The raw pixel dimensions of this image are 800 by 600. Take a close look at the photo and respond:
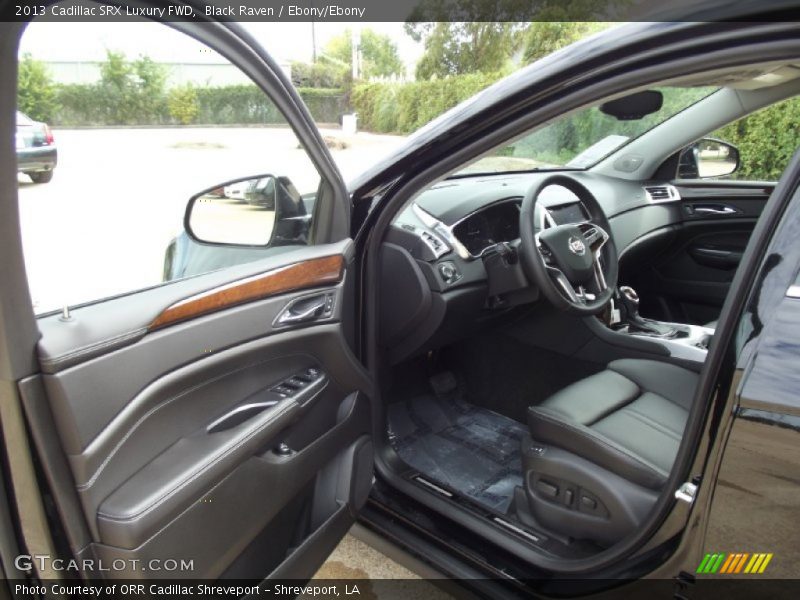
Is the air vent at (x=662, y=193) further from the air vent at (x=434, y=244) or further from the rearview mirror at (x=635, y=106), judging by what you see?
the air vent at (x=434, y=244)

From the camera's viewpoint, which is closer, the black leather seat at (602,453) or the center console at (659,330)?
the black leather seat at (602,453)

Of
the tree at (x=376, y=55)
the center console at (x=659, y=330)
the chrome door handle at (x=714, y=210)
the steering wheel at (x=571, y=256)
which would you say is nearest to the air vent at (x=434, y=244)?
the steering wheel at (x=571, y=256)

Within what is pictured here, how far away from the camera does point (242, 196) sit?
4.91 feet

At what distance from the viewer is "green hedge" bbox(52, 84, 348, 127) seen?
100 centimetres

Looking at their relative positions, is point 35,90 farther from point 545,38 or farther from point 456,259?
point 545,38

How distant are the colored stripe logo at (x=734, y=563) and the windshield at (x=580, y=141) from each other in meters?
1.77

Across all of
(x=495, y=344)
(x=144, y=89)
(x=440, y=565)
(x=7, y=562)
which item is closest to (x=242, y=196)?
(x=144, y=89)

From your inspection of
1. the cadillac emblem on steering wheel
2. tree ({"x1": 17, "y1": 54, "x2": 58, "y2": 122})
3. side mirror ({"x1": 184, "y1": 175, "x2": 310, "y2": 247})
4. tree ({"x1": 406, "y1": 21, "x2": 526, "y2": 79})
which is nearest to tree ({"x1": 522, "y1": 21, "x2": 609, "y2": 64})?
tree ({"x1": 406, "y1": 21, "x2": 526, "y2": 79})

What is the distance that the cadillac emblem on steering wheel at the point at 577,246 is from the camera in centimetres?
231

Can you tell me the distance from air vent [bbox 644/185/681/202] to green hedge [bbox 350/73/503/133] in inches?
414

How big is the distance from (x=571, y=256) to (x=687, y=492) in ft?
4.05

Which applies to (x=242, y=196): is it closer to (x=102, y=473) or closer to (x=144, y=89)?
(x=144, y=89)

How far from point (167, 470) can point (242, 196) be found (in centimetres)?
71

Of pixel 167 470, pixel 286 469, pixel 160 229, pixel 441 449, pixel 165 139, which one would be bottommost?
pixel 441 449
